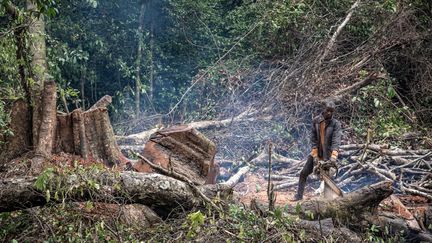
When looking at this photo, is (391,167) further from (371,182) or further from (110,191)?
(110,191)

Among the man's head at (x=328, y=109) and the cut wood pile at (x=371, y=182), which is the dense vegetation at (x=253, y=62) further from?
the man's head at (x=328, y=109)

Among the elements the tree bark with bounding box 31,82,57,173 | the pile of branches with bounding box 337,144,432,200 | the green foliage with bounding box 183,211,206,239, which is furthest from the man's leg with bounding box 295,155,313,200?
the tree bark with bounding box 31,82,57,173

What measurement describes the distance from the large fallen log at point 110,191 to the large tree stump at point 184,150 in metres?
1.45

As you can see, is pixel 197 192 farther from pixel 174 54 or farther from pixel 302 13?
pixel 174 54

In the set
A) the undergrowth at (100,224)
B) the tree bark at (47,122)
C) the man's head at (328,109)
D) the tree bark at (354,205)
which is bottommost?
the tree bark at (354,205)

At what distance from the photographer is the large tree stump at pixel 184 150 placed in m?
6.92

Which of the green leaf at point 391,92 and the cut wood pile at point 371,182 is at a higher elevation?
the green leaf at point 391,92

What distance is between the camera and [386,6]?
12164 millimetres

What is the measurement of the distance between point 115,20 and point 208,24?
113 inches

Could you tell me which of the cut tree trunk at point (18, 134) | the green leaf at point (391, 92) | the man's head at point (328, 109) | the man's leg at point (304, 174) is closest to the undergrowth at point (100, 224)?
the cut tree trunk at point (18, 134)

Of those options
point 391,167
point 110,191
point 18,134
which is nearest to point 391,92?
point 391,167

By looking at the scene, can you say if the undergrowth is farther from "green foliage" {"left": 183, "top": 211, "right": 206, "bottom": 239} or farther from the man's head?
the man's head

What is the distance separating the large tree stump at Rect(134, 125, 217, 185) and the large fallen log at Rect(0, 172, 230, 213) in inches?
56.9

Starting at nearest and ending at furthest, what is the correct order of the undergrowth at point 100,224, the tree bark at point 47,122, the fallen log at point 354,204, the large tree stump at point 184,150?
the undergrowth at point 100,224
the fallen log at point 354,204
the tree bark at point 47,122
the large tree stump at point 184,150
